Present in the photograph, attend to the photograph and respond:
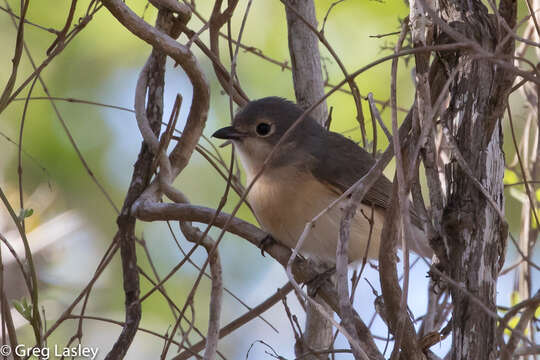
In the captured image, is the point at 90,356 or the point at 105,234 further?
the point at 105,234

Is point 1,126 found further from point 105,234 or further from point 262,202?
point 262,202

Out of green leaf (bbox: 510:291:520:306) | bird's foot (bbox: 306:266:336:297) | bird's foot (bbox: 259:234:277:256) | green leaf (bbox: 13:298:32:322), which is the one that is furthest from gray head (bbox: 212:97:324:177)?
green leaf (bbox: 13:298:32:322)

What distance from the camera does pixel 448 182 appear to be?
324 centimetres

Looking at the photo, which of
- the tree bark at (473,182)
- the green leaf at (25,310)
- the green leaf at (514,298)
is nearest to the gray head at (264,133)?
the green leaf at (514,298)

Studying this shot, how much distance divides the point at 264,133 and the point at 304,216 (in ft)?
2.89

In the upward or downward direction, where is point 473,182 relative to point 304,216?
downward

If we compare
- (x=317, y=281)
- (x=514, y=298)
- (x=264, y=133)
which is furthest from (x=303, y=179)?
(x=514, y=298)

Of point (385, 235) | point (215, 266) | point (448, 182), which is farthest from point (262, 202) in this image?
point (385, 235)

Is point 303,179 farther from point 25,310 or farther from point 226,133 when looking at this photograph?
point 25,310

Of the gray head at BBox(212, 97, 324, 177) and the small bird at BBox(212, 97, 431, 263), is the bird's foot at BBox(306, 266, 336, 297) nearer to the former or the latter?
the small bird at BBox(212, 97, 431, 263)

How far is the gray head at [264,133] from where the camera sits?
5.27 m

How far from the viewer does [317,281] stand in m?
4.07

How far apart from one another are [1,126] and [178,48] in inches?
132

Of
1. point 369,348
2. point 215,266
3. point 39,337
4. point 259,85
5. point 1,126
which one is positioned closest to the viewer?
point 369,348
